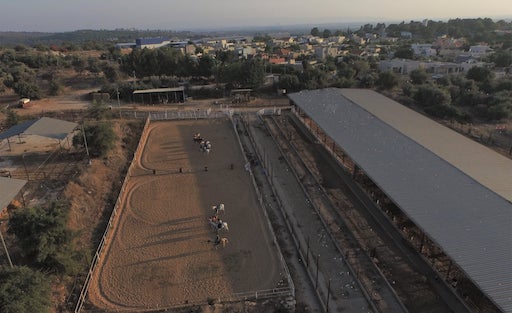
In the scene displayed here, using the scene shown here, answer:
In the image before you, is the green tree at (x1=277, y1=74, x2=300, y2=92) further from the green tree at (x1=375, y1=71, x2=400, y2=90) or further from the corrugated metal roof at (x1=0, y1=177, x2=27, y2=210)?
the corrugated metal roof at (x1=0, y1=177, x2=27, y2=210)

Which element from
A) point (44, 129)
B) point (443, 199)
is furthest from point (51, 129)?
point (443, 199)

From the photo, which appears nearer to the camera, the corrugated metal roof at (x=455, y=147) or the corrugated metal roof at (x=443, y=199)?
the corrugated metal roof at (x=443, y=199)

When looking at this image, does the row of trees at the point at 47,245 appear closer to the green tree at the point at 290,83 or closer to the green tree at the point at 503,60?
the green tree at the point at 290,83

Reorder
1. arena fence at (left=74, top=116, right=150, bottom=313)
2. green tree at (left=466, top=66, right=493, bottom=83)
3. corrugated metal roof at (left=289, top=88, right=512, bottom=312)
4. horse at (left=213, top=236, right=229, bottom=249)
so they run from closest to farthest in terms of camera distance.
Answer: corrugated metal roof at (left=289, top=88, right=512, bottom=312) → arena fence at (left=74, top=116, right=150, bottom=313) → horse at (left=213, top=236, right=229, bottom=249) → green tree at (left=466, top=66, right=493, bottom=83)

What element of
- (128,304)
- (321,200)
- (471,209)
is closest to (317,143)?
(321,200)

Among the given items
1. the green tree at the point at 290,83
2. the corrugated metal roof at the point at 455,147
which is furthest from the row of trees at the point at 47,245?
the green tree at the point at 290,83

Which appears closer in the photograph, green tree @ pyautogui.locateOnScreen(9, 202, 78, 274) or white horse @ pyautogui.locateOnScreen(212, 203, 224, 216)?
green tree @ pyautogui.locateOnScreen(9, 202, 78, 274)

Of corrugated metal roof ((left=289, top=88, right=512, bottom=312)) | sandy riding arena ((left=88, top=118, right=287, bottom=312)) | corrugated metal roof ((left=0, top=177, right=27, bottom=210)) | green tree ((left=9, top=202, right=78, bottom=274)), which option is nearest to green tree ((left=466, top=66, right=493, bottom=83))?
corrugated metal roof ((left=289, top=88, right=512, bottom=312))

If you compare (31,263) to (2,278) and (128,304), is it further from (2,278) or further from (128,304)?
(128,304)
